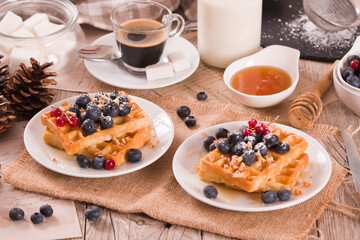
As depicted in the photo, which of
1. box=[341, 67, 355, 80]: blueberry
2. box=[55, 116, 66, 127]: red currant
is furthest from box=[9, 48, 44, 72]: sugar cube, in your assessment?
box=[341, 67, 355, 80]: blueberry

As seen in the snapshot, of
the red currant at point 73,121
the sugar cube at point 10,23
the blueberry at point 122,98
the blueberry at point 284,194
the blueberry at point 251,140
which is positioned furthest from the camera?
the sugar cube at point 10,23

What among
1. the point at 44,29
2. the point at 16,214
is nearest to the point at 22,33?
the point at 44,29

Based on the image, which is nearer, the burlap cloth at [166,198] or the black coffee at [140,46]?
the burlap cloth at [166,198]

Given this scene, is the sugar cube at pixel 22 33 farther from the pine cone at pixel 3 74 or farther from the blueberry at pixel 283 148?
the blueberry at pixel 283 148

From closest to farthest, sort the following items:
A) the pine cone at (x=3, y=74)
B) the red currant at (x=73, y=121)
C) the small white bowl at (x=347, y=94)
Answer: the red currant at (x=73, y=121) → the small white bowl at (x=347, y=94) → the pine cone at (x=3, y=74)

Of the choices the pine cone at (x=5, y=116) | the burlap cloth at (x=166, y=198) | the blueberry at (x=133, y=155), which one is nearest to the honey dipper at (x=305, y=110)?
the burlap cloth at (x=166, y=198)

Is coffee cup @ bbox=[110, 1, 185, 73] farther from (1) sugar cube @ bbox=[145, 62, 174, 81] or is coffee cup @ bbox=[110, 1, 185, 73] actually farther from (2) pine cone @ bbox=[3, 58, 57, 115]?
(2) pine cone @ bbox=[3, 58, 57, 115]
